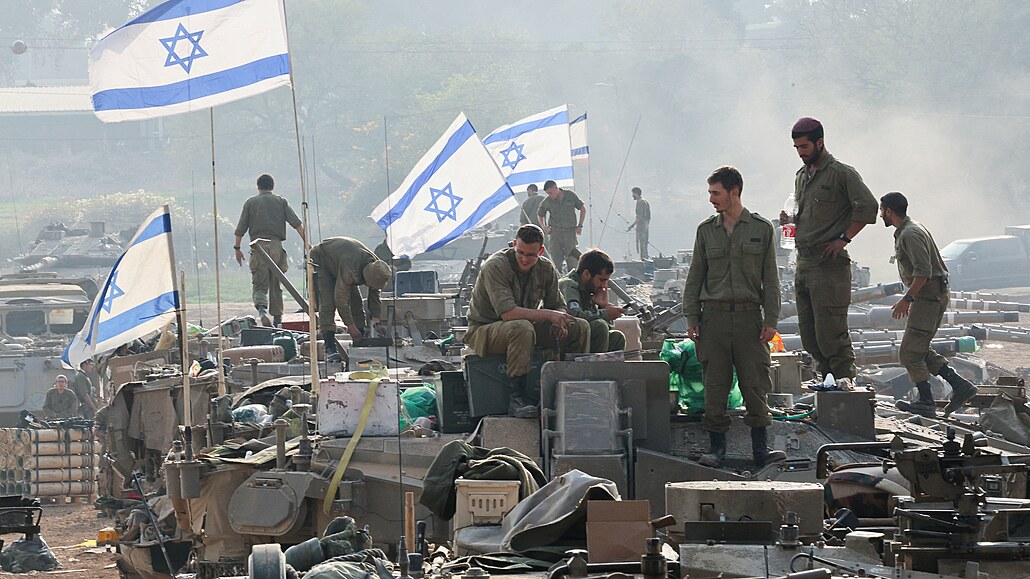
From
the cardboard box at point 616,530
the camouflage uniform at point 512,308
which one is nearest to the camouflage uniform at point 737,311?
the camouflage uniform at point 512,308

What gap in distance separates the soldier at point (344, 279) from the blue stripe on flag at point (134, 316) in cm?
143

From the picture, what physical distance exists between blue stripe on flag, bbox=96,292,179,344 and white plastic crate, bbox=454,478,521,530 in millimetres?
6818

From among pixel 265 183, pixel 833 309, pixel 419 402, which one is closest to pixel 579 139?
pixel 265 183

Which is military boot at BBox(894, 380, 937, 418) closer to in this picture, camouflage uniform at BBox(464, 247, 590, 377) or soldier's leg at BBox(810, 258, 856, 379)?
soldier's leg at BBox(810, 258, 856, 379)

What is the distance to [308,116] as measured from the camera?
7150cm

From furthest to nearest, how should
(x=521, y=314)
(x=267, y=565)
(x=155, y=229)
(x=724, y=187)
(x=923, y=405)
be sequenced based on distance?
(x=155, y=229), (x=923, y=405), (x=521, y=314), (x=724, y=187), (x=267, y=565)

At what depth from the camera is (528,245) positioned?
31.8ft

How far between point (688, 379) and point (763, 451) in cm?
97

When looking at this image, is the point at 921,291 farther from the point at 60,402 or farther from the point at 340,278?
the point at 60,402

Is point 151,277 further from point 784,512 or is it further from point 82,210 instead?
point 82,210

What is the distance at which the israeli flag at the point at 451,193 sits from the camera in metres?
18.3

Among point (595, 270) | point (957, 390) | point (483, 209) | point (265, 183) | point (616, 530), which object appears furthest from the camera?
point (483, 209)

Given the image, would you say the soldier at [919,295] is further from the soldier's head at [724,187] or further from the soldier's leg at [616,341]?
the soldier's head at [724,187]

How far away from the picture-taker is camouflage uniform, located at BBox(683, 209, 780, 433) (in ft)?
30.9
